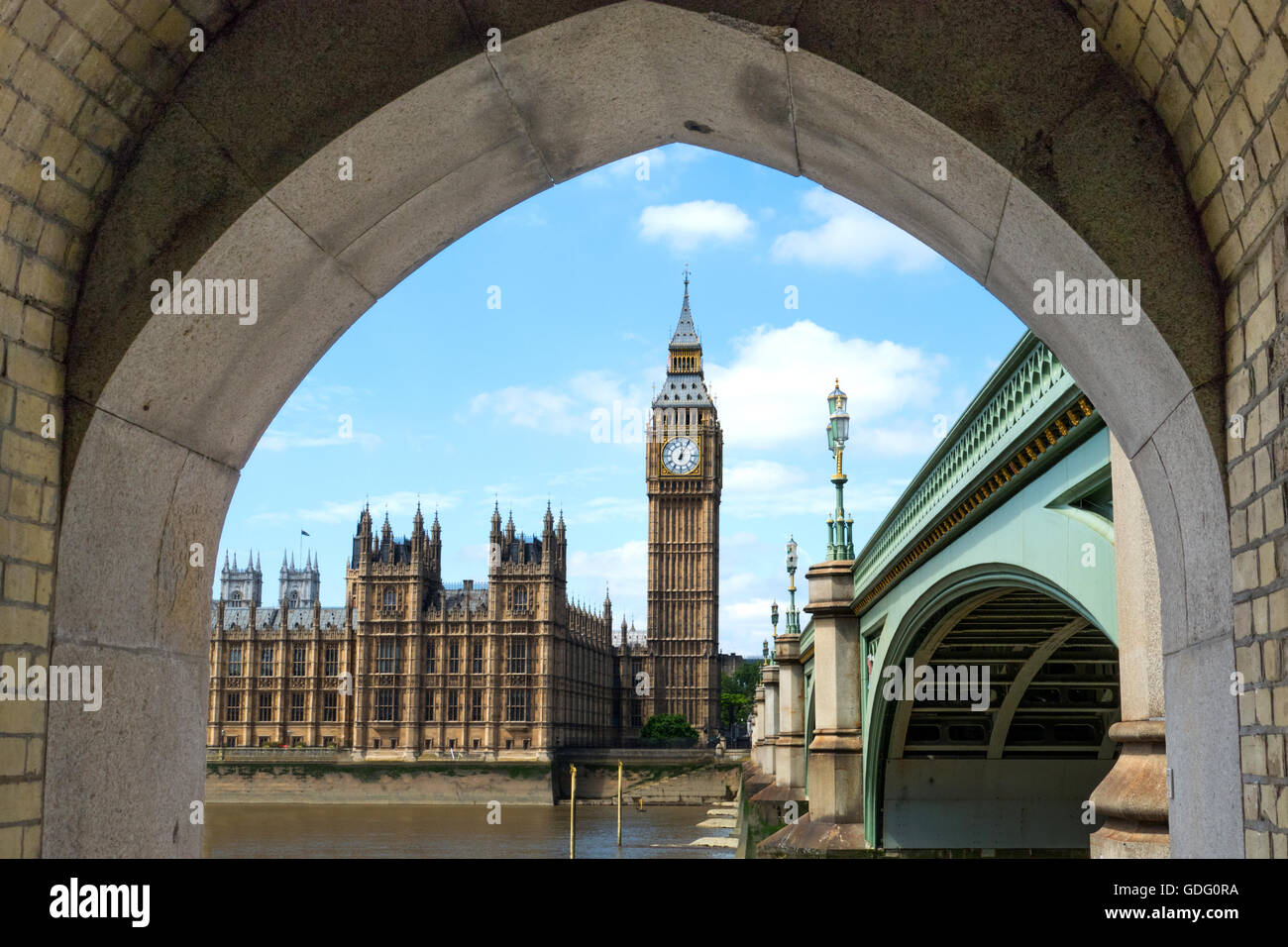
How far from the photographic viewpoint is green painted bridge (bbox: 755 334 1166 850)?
1228 centimetres

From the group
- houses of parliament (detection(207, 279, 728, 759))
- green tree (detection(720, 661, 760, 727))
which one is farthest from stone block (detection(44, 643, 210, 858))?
green tree (detection(720, 661, 760, 727))

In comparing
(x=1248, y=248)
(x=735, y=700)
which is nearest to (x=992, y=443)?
(x=1248, y=248)

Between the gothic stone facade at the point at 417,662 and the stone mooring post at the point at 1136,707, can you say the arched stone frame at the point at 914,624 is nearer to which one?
the stone mooring post at the point at 1136,707

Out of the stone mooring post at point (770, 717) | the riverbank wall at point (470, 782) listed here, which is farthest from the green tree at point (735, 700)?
the stone mooring post at point (770, 717)

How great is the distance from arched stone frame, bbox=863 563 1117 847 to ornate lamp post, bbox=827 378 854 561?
2.87 meters

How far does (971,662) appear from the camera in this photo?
23781 millimetres

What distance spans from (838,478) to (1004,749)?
727 centimetres

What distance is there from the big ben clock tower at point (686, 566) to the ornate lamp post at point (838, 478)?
9258cm

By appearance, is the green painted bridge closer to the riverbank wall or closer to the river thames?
the river thames

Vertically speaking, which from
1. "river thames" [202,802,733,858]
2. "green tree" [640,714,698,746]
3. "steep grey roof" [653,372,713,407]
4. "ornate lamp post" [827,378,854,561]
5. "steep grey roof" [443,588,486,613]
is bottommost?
"river thames" [202,802,733,858]

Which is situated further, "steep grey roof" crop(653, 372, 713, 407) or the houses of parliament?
Answer: "steep grey roof" crop(653, 372, 713, 407)
